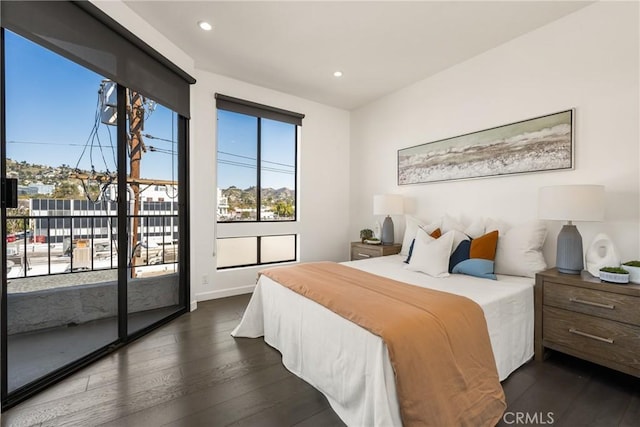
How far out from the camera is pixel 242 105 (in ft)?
12.0

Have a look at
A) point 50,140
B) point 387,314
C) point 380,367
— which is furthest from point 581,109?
point 50,140

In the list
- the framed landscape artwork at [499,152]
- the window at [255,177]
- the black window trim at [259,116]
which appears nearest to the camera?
the framed landscape artwork at [499,152]

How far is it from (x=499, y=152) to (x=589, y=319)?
5.36 feet

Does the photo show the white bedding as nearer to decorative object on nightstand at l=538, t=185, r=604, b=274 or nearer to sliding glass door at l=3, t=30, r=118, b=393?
decorative object on nightstand at l=538, t=185, r=604, b=274

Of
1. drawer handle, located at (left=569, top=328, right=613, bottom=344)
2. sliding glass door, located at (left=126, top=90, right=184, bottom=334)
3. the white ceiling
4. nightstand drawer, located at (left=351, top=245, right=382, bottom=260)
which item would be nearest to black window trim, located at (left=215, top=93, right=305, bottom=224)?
the white ceiling

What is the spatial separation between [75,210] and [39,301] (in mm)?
823

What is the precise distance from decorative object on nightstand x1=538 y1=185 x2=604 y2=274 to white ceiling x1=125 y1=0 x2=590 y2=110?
156 cm

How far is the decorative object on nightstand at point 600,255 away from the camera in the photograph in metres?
1.95

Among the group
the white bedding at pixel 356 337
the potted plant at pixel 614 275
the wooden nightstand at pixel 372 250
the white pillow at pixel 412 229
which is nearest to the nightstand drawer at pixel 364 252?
the wooden nightstand at pixel 372 250

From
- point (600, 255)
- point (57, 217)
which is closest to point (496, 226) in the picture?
point (600, 255)

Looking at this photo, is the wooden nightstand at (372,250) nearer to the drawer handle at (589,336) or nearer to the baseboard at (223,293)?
the baseboard at (223,293)

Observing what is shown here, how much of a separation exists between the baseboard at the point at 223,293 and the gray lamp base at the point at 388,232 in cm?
196

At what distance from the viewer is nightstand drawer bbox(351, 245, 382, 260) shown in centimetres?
360

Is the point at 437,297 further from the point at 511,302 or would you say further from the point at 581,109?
the point at 581,109
